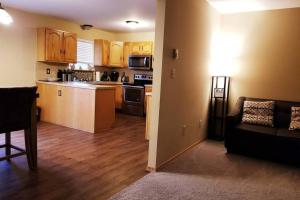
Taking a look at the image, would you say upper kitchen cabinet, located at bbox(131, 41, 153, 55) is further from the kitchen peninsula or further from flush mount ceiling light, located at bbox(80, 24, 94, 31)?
the kitchen peninsula

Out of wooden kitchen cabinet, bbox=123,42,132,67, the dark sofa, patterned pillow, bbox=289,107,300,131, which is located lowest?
the dark sofa

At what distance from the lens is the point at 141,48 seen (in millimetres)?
6711

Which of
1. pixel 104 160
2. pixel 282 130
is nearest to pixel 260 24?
pixel 282 130

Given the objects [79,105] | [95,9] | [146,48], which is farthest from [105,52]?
[79,105]

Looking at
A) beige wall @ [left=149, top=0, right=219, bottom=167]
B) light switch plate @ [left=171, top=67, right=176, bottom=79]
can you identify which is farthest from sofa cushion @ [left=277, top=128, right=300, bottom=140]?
light switch plate @ [left=171, top=67, right=176, bottom=79]

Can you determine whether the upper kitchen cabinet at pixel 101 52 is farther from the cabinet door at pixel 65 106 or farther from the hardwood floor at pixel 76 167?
the hardwood floor at pixel 76 167

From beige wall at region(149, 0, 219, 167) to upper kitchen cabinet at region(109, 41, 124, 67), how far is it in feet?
11.1

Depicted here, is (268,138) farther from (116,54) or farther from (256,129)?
(116,54)

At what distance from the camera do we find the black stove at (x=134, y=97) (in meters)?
6.31

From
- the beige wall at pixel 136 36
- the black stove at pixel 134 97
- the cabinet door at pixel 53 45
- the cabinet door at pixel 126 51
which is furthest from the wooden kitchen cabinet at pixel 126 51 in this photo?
the cabinet door at pixel 53 45

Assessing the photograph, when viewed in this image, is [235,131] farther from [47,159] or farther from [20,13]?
[20,13]

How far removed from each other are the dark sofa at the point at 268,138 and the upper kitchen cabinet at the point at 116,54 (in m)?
4.04

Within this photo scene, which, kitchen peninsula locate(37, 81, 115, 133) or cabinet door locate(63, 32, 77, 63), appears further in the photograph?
cabinet door locate(63, 32, 77, 63)

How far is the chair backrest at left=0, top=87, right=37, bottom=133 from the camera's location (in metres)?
2.47
